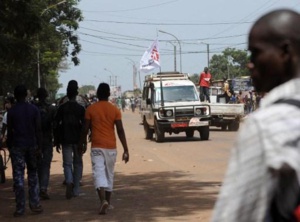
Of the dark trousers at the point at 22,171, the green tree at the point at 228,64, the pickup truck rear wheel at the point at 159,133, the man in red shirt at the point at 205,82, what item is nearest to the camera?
the dark trousers at the point at 22,171

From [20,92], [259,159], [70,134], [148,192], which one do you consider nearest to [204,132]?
[148,192]

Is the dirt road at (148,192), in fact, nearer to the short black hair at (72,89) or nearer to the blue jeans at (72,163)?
the blue jeans at (72,163)

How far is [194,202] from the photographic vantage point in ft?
29.1

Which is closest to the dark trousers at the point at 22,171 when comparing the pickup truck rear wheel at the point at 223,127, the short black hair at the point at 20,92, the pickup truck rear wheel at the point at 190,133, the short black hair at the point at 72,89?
the short black hair at the point at 20,92

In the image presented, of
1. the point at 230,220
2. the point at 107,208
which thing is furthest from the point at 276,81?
the point at 107,208

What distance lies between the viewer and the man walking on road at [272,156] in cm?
174

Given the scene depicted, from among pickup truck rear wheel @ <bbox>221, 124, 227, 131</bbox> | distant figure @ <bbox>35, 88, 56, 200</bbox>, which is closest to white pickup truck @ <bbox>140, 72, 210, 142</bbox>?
pickup truck rear wheel @ <bbox>221, 124, 227, 131</bbox>

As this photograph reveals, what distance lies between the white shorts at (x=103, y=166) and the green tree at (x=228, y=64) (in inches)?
4433

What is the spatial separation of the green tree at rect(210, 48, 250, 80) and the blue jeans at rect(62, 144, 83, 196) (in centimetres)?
11136

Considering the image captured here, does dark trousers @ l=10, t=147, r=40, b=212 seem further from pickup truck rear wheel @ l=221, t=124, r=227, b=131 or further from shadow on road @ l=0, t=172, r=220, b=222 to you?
pickup truck rear wheel @ l=221, t=124, r=227, b=131

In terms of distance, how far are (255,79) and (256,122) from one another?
0.79ft

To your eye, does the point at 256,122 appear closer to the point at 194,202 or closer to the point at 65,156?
the point at 194,202

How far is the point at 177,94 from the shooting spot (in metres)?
22.3

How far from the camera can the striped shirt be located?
1.73 metres
